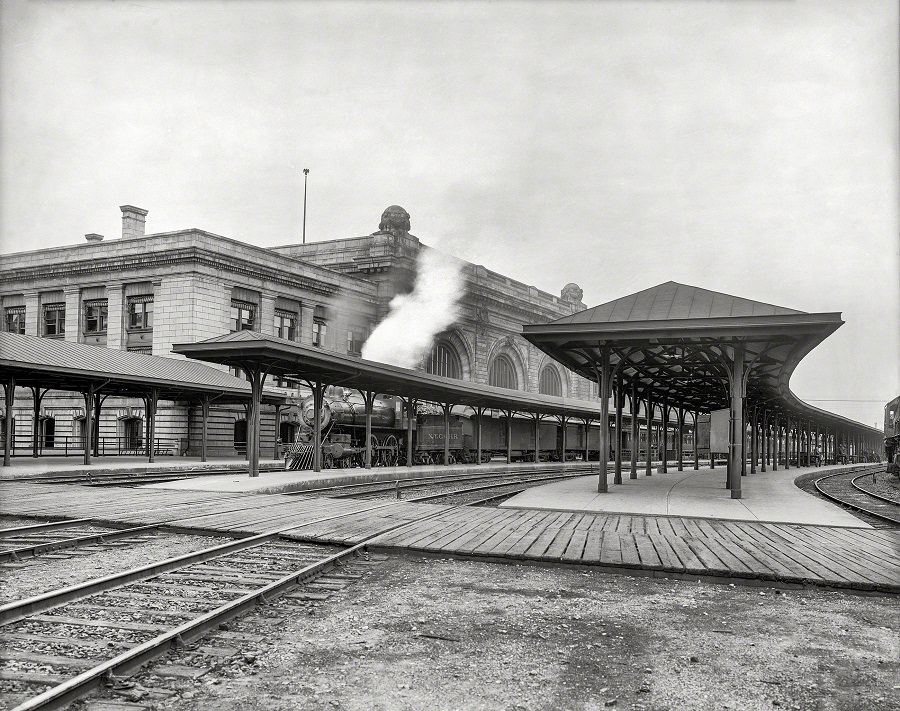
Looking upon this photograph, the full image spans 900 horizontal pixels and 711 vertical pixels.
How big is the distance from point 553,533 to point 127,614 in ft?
18.0

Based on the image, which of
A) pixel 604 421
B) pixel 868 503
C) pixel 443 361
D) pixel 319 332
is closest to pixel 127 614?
pixel 604 421

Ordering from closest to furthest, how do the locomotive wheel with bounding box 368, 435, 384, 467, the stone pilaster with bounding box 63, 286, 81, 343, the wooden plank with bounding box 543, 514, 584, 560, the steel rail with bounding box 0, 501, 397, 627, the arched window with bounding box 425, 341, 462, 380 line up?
the steel rail with bounding box 0, 501, 397, 627, the wooden plank with bounding box 543, 514, 584, 560, the locomotive wheel with bounding box 368, 435, 384, 467, the stone pilaster with bounding box 63, 286, 81, 343, the arched window with bounding box 425, 341, 462, 380

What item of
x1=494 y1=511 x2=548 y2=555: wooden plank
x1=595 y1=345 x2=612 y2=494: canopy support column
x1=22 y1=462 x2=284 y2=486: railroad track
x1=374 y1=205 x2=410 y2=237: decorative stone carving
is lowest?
x1=22 y1=462 x2=284 y2=486: railroad track

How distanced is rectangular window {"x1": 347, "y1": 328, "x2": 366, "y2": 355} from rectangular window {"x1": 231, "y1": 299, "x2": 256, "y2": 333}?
7.42 metres

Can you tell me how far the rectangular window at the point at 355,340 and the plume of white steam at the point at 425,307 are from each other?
1388 mm

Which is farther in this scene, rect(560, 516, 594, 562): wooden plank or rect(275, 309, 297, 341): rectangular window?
rect(275, 309, 297, 341): rectangular window

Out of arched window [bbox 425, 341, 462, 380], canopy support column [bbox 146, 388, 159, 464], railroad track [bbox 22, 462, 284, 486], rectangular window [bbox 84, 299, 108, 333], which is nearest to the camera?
railroad track [bbox 22, 462, 284, 486]

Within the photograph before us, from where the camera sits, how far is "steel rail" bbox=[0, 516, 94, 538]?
29.5ft

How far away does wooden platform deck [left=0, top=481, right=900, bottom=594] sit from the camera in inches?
295

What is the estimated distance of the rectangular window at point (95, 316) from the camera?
133 feet

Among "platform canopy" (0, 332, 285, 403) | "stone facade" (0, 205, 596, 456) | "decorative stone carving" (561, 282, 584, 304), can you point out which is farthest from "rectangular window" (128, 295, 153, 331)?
"decorative stone carving" (561, 282, 584, 304)

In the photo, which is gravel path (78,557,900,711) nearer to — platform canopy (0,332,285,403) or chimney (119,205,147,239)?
platform canopy (0,332,285,403)

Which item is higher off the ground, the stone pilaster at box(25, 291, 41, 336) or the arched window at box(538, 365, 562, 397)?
the stone pilaster at box(25, 291, 41, 336)

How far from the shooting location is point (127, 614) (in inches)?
217
